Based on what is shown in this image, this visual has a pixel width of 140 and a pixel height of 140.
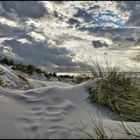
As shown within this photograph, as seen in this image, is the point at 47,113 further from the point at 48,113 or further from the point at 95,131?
the point at 95,131

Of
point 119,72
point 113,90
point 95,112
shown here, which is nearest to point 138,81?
point 119,72

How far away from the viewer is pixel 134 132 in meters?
3.68

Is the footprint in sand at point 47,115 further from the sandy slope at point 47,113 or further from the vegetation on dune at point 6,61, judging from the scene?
the vegetation on dune at point 6,61

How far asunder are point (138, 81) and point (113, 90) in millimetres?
1013

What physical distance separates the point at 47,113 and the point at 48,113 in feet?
0.04

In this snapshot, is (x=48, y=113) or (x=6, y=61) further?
(x=6, y=61)

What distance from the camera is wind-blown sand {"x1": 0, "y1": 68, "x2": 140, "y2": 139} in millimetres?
3547

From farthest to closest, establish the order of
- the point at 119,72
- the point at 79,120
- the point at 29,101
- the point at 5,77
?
the point at 5,77 < the point at 119,72 < the point at 29,101 < the point at 79,120

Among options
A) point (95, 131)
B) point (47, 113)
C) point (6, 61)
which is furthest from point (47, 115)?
point (6, 61)

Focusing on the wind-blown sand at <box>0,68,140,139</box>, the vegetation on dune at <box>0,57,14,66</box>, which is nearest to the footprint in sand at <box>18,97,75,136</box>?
the wind-blown sand at <box>0,68,140,139</box>

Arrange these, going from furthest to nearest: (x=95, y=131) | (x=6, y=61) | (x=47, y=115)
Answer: (x=6, y=61)
(x=47, y=115)
(x=95, y=131)

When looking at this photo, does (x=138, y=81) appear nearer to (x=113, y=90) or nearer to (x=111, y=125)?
(x=113, y=90)

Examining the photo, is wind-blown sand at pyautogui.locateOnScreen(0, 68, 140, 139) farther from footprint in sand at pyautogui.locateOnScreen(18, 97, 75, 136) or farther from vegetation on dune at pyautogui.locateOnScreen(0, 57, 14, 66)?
vegetation on dune at pyautogui.locateOnScreen(0, 57, 14, 66)

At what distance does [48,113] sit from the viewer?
4098 millimetres
